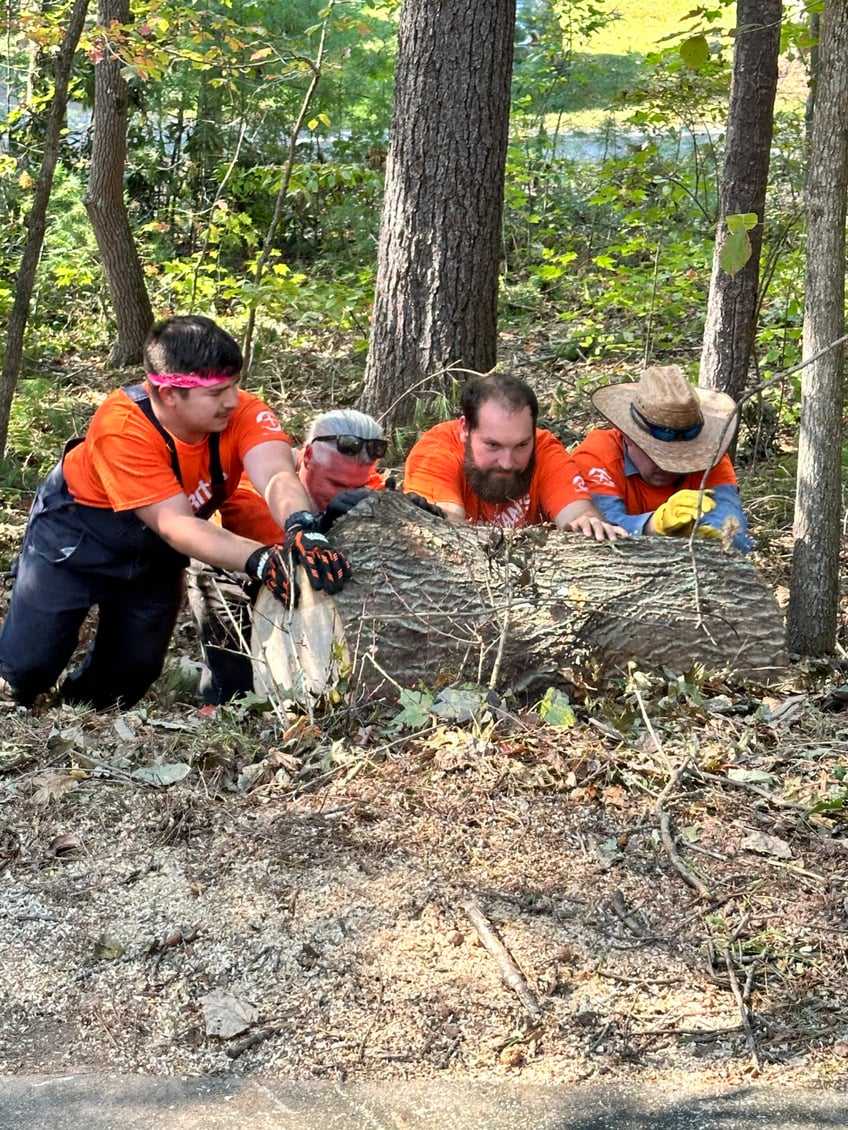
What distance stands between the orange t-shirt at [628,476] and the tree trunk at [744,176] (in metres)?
1.48

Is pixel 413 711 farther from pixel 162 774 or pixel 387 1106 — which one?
pixel 387 1106

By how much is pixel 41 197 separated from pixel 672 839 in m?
6.17

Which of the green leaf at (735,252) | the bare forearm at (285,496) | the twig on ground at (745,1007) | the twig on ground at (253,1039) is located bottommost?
the twig on ground at (253,1039)

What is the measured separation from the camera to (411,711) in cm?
388

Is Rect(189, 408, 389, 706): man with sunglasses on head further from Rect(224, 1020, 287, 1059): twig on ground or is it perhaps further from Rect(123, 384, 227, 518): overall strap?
Rect(224, 1020, 287, 1059): twig on ground

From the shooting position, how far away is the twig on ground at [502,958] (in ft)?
9.11

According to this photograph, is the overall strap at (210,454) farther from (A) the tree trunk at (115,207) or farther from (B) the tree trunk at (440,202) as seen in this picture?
(A) the tree trunk at (115,207)

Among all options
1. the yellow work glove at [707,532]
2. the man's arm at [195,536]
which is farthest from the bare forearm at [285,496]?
the yellow work glove at [707,532]

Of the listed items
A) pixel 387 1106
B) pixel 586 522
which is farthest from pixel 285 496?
pixel 387 1106

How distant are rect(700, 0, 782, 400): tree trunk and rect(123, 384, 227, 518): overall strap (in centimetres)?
328

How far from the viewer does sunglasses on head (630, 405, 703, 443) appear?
5164 mm

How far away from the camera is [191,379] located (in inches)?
170

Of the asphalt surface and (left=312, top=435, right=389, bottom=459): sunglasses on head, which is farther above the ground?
(left=312, top=435, right=389, bottom=459): sunglasses on head

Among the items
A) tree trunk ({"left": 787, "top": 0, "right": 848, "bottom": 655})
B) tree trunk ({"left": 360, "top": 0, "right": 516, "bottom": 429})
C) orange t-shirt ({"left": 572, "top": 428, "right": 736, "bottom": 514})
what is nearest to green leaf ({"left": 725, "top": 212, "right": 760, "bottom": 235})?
tree trunk ({"left": 787, "top": 0, "right": 848, "bottom": 655})
